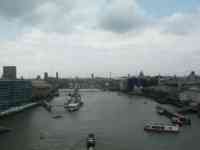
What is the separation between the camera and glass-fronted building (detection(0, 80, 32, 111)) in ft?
40.1

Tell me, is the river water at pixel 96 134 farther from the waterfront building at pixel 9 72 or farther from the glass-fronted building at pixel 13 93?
the waterfront building at pixel 9 72

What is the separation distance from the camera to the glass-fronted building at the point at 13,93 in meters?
12.2

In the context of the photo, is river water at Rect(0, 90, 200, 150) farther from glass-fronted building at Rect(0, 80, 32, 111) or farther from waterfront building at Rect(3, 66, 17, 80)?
waterfront building at Rect(3, 66, 17, 80)

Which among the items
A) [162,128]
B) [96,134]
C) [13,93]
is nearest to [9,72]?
[13,93]

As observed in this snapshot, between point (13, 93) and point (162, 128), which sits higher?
point (13, 93)

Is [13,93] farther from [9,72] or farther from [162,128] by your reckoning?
[9,72]

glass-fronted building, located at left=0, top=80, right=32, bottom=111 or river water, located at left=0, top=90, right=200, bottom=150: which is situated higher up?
glass-fronted building, located at left=0, top=80, right=32, bottom=111

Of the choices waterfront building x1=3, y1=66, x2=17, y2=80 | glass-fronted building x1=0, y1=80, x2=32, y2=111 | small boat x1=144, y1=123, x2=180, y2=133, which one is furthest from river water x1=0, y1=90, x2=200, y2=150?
waterfront building x1=3, y1=66, x2=17, y2=80

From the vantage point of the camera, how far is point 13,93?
13.5m

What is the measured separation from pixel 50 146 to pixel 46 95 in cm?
1569

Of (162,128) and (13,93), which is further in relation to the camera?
(13,93)

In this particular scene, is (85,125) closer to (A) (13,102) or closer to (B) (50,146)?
(B) (50,146)

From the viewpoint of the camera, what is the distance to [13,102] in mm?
13289

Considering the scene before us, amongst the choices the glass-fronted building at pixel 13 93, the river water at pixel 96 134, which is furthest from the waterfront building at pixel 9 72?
the river water at pixel 96 134
